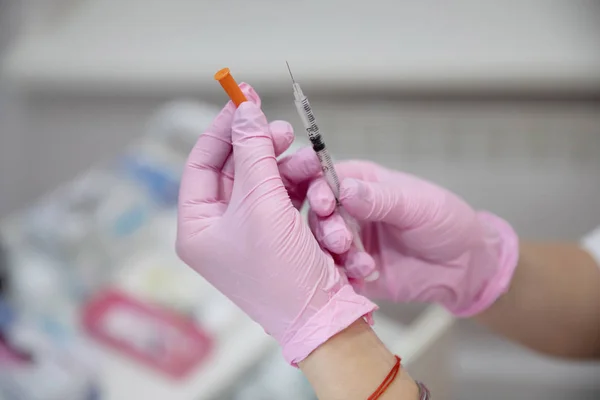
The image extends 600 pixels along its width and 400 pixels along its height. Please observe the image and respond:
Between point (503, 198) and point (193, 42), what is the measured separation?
868mm

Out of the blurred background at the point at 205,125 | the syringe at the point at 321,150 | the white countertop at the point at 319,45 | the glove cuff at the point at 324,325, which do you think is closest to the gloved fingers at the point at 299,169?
the syringe at the point at 321,150

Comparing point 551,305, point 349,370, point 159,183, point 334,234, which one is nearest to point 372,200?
point 334,234

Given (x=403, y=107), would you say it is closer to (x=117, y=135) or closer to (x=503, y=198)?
(x=503, y=198)

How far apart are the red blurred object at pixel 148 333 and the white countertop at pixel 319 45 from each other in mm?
559

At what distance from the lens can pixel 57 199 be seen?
1.37 meters

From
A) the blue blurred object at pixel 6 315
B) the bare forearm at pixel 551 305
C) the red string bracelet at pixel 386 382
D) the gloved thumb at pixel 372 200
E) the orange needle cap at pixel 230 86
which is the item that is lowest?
the bare forearm at pixel 551 305

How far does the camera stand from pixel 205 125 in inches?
48.9

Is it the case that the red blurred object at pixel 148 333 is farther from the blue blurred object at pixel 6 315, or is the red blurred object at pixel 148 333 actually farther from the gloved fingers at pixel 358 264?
the gloved fingers at pixel 358 264

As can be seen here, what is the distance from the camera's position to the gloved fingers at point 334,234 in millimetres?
655

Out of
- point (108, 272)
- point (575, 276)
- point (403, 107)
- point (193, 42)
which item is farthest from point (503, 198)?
point (108, 272)

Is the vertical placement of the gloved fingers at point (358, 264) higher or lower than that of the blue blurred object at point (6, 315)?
higher

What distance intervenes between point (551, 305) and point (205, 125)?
753 mm

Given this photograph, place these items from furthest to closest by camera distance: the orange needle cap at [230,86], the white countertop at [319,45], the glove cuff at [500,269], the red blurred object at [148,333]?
the white countertop at [319,45] < the red blurred object at [148,333] < the glove cuff at [500,269] < the orange needle cap at [230,86]

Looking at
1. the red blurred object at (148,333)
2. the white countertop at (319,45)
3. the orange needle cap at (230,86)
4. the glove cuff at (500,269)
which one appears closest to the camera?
the orange needle cap at (230,86)
